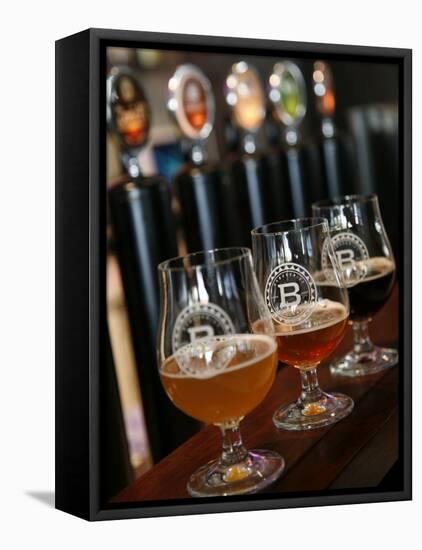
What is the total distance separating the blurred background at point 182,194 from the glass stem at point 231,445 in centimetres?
25

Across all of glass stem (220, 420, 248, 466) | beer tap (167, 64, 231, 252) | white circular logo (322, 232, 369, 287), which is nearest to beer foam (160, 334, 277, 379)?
glass stem (220, 420, 248, 466)

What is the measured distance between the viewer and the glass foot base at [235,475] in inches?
42.4

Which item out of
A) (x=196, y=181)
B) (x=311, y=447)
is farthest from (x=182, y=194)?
(x=311, y=447)

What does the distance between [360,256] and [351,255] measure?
0.01 m

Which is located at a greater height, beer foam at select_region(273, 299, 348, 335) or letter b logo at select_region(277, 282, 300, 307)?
letter b logo at select_region(277, 282, 300, 307)

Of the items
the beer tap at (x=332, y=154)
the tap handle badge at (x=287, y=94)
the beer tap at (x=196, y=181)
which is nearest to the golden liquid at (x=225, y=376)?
the beer tap at (x=196, y=181)

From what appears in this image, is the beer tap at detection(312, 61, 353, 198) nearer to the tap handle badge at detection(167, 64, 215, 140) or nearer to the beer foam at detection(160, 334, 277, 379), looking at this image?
the tap handle badge at detection(167, 64, 215, 140)

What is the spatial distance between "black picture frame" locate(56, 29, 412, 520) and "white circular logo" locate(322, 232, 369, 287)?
0.33 m

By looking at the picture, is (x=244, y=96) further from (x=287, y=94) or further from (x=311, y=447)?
(x=311, y=447)

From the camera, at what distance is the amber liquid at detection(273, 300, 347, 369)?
3.60 ft

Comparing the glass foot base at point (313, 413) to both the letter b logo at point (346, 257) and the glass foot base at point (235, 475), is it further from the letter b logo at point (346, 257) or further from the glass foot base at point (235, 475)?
the letter b logo at point (346, 257)

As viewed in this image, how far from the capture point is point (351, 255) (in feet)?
4.25

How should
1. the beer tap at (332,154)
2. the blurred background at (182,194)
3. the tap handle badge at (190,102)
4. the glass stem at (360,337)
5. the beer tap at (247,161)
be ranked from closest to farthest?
the glass stem at (360,337) → the blurred background at (182,194) → the tap handle badge at (190,102) → the beer tap at (247,161) → the beer tap at (332,154)

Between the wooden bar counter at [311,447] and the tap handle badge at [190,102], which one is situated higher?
the tap handle badge at [190,102]
